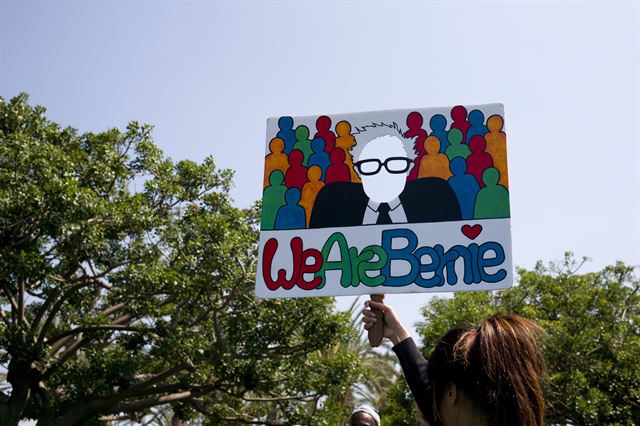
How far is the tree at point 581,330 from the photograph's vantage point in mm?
14133

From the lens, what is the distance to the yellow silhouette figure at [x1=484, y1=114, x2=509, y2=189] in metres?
3.21

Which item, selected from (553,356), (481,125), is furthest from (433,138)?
(553,356)

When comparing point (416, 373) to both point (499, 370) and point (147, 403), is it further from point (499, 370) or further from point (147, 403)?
point (147, 403)

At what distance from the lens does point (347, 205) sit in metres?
3.34

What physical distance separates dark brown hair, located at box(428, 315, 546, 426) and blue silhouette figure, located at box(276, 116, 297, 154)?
5.83ft

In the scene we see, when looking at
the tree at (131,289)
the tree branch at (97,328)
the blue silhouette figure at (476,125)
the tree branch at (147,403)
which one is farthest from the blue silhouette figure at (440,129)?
the tree branch at (147,403)

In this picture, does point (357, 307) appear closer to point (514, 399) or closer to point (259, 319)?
point (259, 319)

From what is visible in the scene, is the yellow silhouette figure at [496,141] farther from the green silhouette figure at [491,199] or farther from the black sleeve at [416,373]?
the black sleeve at [416,373]

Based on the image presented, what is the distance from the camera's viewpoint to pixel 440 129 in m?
3.31

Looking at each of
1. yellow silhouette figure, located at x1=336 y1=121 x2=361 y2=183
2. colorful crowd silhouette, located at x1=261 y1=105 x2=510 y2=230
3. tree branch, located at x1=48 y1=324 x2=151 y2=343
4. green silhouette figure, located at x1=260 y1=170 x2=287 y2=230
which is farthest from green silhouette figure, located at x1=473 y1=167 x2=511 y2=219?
tree branch, located at x1=48 y1=324 x2=151 y2=343

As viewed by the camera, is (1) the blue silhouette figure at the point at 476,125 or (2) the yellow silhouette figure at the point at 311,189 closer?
(1) the blue silhouette figure at the point at 476,125

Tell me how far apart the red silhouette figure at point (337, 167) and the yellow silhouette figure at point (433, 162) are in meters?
0.35

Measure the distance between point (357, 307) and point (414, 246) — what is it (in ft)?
70.9

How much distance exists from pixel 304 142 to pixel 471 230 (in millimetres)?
880
